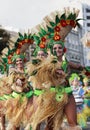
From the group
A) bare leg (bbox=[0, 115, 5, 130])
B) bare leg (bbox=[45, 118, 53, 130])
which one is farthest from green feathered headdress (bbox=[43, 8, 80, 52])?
bare leg (bbox=[0, 115, 5, 130])

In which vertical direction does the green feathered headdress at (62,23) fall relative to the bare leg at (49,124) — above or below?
above

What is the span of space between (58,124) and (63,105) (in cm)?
24

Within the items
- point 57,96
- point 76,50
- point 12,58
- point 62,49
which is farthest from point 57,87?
point 76,50

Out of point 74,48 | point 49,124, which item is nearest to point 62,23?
point 49,124

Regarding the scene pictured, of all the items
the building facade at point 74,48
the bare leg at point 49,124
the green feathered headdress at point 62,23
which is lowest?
the building facade at point 74,48

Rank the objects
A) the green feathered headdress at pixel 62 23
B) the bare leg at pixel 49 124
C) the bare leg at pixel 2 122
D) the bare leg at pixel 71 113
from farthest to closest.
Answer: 1. the bare leg at pixel 2 122
2. the green feathered headdress at pixel 62 23
3. the bare leg at pixel 49 124
4. the bare leg at pixel 71 113

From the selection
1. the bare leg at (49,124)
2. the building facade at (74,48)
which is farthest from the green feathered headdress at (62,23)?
the building facade at (74,48)

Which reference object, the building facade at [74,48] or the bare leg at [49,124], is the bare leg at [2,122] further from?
the building facade at [74,48]

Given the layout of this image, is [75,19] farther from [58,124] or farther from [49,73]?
[58,124]

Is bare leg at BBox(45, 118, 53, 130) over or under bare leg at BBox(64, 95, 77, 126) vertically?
under

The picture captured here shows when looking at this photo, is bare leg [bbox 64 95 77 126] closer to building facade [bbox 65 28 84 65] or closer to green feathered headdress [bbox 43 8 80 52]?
green feathered headdress [bbox 43 8 80 52]

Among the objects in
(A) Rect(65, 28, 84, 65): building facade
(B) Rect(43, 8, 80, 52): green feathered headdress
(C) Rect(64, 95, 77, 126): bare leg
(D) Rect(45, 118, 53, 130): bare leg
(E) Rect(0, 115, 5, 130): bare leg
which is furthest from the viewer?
(A) Rect(65, 28, 84, 65): building facade

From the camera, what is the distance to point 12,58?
7281 millimetres

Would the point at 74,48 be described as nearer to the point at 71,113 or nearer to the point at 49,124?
the point at 49,124
